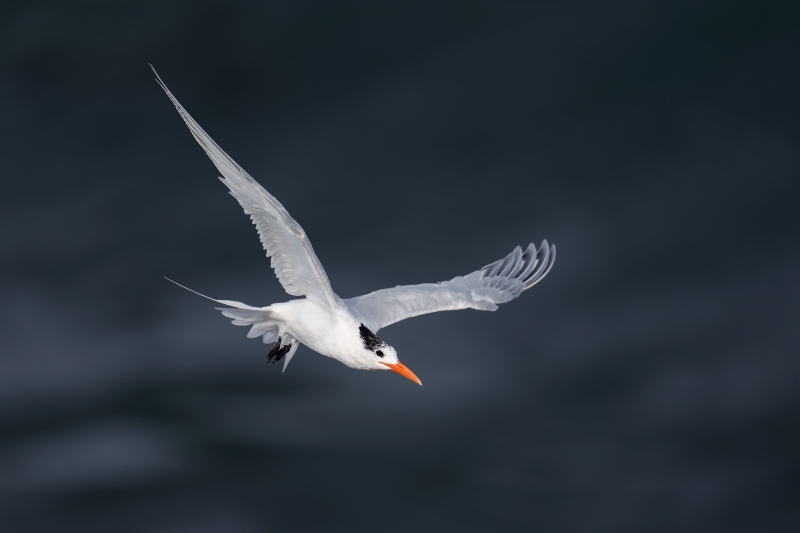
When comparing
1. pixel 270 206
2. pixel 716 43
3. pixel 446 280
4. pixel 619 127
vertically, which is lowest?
pixel 270 206

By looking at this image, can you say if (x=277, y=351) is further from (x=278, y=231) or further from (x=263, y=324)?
(x=278, y=231)

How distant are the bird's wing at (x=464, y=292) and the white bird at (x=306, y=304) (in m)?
0.01

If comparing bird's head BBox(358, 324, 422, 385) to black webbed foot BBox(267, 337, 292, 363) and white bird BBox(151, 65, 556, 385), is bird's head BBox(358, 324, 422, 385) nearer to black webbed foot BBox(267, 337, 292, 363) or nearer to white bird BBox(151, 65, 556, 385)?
white bird BBox(151, 65, 556, 385)

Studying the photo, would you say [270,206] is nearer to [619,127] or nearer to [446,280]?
[446,280]

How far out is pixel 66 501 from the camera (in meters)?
16.7

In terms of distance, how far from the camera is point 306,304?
12.6m

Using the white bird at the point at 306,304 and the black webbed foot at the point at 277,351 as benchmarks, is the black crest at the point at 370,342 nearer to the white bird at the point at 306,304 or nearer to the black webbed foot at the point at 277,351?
the white bird at the point at 306,304

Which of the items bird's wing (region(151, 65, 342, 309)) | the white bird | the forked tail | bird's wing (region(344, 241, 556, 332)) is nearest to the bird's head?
the white bird

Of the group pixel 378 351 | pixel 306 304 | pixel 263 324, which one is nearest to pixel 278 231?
pixel 306 304

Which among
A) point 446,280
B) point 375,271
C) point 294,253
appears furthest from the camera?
point 375,271

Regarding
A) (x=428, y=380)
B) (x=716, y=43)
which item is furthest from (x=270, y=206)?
(x=716, y=43)

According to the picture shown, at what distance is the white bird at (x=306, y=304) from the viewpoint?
11.1m

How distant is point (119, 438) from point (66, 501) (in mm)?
1160

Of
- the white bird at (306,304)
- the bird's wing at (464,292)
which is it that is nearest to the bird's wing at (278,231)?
the white bird at (306,304)
